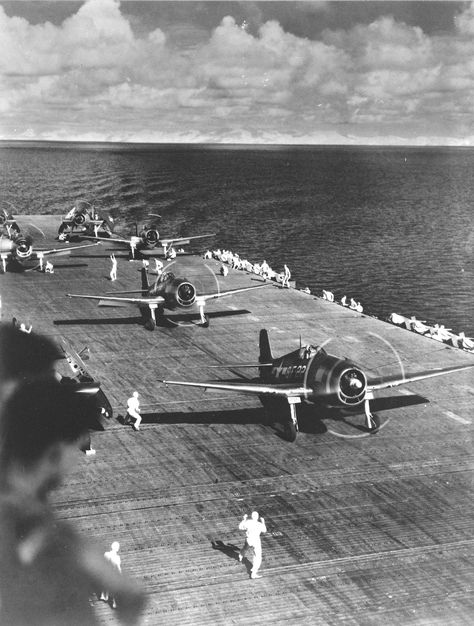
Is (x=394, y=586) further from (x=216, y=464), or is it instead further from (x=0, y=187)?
(x=0, y=187)

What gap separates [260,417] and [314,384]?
4.77 metres

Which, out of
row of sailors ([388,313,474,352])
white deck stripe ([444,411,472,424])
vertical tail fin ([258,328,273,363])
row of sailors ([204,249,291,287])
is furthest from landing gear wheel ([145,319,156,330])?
row of sailors ([204,249,291,287])

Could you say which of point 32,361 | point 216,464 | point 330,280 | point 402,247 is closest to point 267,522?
point 216,464

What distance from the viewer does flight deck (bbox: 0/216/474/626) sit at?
17.1 m

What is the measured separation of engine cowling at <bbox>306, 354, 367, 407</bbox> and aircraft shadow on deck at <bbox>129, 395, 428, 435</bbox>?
132 inches

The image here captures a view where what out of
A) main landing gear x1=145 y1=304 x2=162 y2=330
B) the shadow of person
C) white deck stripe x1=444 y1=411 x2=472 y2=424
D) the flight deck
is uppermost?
main landing gear x1=145 y1=304 x2=162 y2=330

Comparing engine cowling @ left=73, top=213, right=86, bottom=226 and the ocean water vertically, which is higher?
engine cowling @ left=73, top=213, right=86, bottom=226

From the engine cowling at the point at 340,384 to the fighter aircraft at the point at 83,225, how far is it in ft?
181

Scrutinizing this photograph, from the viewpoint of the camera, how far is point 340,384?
2353cm

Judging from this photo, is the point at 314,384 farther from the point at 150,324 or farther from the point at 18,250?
the point at 18,250

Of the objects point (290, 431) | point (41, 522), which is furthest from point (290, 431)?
point (41, 522)

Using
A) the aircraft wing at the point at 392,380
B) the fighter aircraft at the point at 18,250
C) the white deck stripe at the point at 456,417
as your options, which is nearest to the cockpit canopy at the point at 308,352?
the aircraft wing at the point at 392,380

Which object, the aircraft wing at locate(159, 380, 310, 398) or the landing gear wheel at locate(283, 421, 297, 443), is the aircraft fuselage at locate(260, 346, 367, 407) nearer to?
the aircraft wing at locate(159, 380, 310, 398)

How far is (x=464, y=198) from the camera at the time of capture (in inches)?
6895
